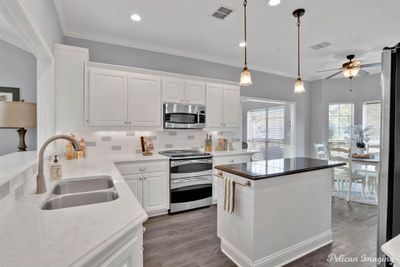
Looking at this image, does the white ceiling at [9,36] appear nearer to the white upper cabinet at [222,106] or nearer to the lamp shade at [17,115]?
the lamp shade at [17,115]

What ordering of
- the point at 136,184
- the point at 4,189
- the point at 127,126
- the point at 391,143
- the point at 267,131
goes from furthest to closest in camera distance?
the point at 267,131 → the point at 127,126 → the point at 136,184 → the point at 391,143 → the point at 4,189

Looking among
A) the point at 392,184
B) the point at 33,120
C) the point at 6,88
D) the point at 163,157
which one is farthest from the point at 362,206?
the point at 6,88

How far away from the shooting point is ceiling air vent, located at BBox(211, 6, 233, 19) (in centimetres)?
254

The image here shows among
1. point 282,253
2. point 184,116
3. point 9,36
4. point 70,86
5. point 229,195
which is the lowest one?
point 282,253

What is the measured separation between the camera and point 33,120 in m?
2.19

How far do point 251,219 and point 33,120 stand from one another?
2586 millimetres

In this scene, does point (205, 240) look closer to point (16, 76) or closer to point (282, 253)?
point (282, 253)

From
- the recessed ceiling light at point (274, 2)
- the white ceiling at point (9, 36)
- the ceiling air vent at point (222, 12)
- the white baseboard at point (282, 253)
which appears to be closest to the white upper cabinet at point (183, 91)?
the ceiling air vent at point (222, 12)

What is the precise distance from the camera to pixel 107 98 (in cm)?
302

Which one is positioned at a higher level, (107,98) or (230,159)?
(107,98)

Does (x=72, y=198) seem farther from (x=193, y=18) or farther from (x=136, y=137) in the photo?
(x=193, y=18)

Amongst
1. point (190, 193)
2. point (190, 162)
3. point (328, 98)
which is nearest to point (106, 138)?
point (190, 162)

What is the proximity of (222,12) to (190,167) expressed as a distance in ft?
7.79

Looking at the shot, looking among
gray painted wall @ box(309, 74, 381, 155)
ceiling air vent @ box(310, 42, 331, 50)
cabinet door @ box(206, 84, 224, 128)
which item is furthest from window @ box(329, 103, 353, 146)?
cabinet door @ box(206, 84, 224, 128)
